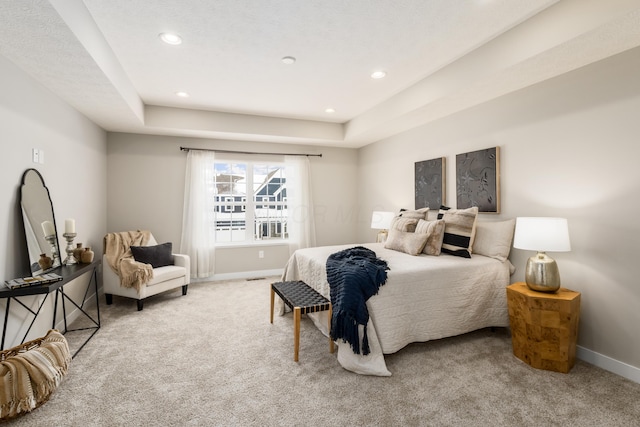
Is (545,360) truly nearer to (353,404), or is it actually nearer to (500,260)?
(500,260)

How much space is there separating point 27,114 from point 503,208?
14.1ft

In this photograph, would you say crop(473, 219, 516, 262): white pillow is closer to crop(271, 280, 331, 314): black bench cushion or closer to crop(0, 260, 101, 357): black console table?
crop(271, 280, 331, 314): black bench cushion

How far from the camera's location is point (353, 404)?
1899mm

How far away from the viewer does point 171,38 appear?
8.11 ft

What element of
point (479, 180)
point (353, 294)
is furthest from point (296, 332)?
point (479, 180)

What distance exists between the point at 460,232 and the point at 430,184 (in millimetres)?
1063

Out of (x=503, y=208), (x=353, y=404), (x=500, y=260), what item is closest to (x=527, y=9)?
(x=503, y=208)

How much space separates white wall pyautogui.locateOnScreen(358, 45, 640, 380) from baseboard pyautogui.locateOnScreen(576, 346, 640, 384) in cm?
1

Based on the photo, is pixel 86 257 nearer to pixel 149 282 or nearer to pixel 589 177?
pixel 149 282

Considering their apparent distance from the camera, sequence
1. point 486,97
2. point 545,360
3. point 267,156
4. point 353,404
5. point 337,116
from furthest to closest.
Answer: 1. point 267,156
2. point 337,116
3. point 486,97
4. point 545,360
5. point 353,404

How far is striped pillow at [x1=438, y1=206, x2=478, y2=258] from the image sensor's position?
10.0 ft

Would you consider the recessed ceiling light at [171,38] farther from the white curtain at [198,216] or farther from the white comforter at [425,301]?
the white curtain at [198,216]

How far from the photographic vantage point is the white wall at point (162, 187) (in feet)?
14.8

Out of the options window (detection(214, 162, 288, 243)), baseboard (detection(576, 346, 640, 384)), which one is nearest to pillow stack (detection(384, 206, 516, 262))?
baseboard (detection(576, 346, 640, 384))
